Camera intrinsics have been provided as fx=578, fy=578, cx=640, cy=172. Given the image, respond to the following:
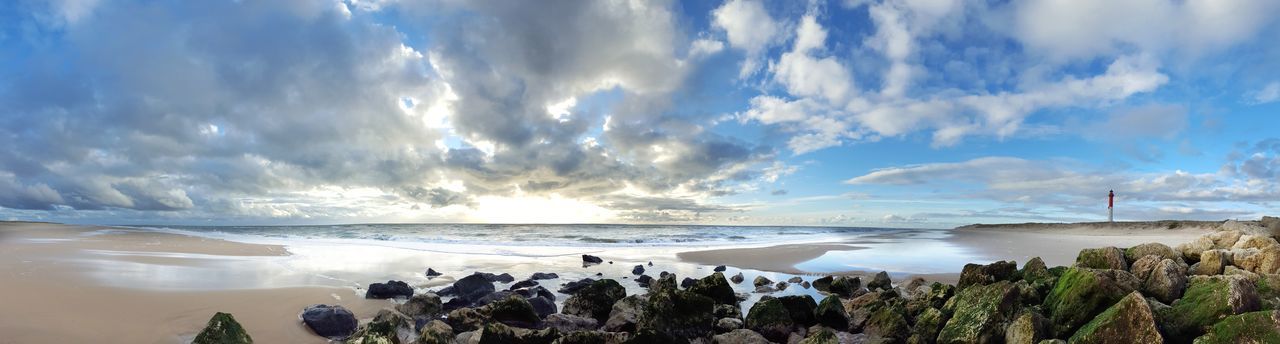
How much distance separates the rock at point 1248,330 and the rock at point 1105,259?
4.05 metres

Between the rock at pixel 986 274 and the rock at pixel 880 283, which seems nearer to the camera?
the rock at pixel 986 274

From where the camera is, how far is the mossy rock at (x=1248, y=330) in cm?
492

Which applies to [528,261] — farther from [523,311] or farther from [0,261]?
[0,261]

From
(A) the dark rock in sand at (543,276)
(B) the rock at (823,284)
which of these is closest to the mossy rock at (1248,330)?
(B) the rock at (823,284)

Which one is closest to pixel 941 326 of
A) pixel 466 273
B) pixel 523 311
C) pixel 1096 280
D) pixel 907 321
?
pixel 907 321

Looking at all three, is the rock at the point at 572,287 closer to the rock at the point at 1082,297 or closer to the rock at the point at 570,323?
the rock at the point at 570,323

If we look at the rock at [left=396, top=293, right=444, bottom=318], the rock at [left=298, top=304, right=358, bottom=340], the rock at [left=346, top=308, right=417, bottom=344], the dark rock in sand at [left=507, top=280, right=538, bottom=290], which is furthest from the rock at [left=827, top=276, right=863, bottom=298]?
the rock at [left=298, top=304, right=358, bottom=340]

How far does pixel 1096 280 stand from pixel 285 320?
10182 mm

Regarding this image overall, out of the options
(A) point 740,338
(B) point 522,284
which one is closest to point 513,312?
(A) point 740,338

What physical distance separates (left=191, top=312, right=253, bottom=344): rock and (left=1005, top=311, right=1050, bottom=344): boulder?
781 centimetres

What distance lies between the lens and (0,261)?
12.7 metres

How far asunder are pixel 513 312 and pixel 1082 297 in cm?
684

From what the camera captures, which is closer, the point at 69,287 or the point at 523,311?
the point at 523,311

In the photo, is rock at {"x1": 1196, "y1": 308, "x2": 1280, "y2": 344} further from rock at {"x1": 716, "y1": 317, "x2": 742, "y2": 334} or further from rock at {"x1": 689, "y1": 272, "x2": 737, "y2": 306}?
rock at {"x1": 689, "y1": 272, "x2": 737, "y2": 306}
